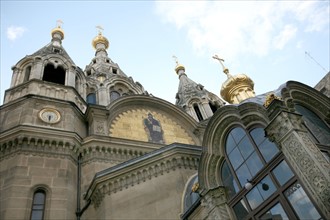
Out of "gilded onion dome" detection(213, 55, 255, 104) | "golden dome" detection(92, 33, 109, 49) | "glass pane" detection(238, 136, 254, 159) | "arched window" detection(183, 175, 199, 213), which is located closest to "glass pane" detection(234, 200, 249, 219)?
"glass pane" detection(238, 136, 254, 159)

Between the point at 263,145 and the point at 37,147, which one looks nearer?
the point at 263,145

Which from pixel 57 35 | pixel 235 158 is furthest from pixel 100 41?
pixel 235 158

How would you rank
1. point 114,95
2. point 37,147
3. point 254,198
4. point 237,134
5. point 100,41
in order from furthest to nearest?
point 100,41 < point 114,95 < point 37,147 < point 237,134 < point 254,198

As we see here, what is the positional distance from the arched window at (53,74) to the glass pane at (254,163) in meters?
15.1

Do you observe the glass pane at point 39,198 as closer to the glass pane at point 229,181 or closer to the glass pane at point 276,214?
the glass pane at point 229,181

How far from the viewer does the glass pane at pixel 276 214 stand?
21.2 feet

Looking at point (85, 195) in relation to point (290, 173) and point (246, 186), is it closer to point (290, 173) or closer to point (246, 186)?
point (246, 186)

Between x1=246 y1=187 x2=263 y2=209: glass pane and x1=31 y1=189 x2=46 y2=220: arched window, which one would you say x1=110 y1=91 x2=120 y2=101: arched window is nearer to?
x1=31 y1=189 x2=46 y2=220: arched window

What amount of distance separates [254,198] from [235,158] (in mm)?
1244

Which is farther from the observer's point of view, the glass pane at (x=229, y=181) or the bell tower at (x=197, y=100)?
the bell tower at (x=197, y=100)

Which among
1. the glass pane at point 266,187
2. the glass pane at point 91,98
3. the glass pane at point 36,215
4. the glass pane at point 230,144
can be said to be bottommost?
the glass pane at point 266,187

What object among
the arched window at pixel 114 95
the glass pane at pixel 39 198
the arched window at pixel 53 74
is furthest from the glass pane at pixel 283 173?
the arched window at pixel 114 95

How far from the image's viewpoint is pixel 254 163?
7547 millimetres

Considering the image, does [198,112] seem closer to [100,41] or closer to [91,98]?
A: [91,98]
